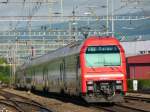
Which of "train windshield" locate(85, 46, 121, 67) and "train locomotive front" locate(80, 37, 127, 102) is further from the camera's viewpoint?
"train windshield" locate(85, 46, 121, 67)

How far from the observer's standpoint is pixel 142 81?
59438 millimetres

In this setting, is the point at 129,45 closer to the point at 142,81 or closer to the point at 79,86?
the point at 142,81

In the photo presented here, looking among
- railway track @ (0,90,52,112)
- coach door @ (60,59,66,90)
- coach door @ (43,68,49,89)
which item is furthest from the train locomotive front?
coach door @ (43,68,49,89)

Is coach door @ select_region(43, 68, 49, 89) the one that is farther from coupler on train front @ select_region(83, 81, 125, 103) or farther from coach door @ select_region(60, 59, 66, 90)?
coupler on train front @ select_region(83, 81, 125, 103)

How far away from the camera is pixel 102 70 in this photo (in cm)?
2694

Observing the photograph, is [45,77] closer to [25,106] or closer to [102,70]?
[25,106]

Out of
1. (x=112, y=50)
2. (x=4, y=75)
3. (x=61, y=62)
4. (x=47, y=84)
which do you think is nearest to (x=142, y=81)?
(x=47, y=84)

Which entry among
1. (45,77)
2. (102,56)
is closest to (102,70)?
(102,56)

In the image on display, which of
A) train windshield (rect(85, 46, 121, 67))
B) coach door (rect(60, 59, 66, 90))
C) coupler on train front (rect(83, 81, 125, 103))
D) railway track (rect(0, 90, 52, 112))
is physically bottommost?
railway track (rect(0, 90, 52, 112))

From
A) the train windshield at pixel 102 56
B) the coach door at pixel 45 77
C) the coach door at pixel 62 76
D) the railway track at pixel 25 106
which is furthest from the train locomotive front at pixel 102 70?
the coach door at pixel 45 77

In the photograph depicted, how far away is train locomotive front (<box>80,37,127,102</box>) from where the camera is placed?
2641 centimetres

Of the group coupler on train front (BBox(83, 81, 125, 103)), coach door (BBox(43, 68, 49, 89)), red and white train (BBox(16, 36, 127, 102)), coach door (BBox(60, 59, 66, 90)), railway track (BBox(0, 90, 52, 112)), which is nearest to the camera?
railway track (BBox(0, 90, 52, 112))

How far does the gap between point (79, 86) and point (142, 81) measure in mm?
32701

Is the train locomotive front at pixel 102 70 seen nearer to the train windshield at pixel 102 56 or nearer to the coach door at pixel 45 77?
the train windshield at pixel 102 56
